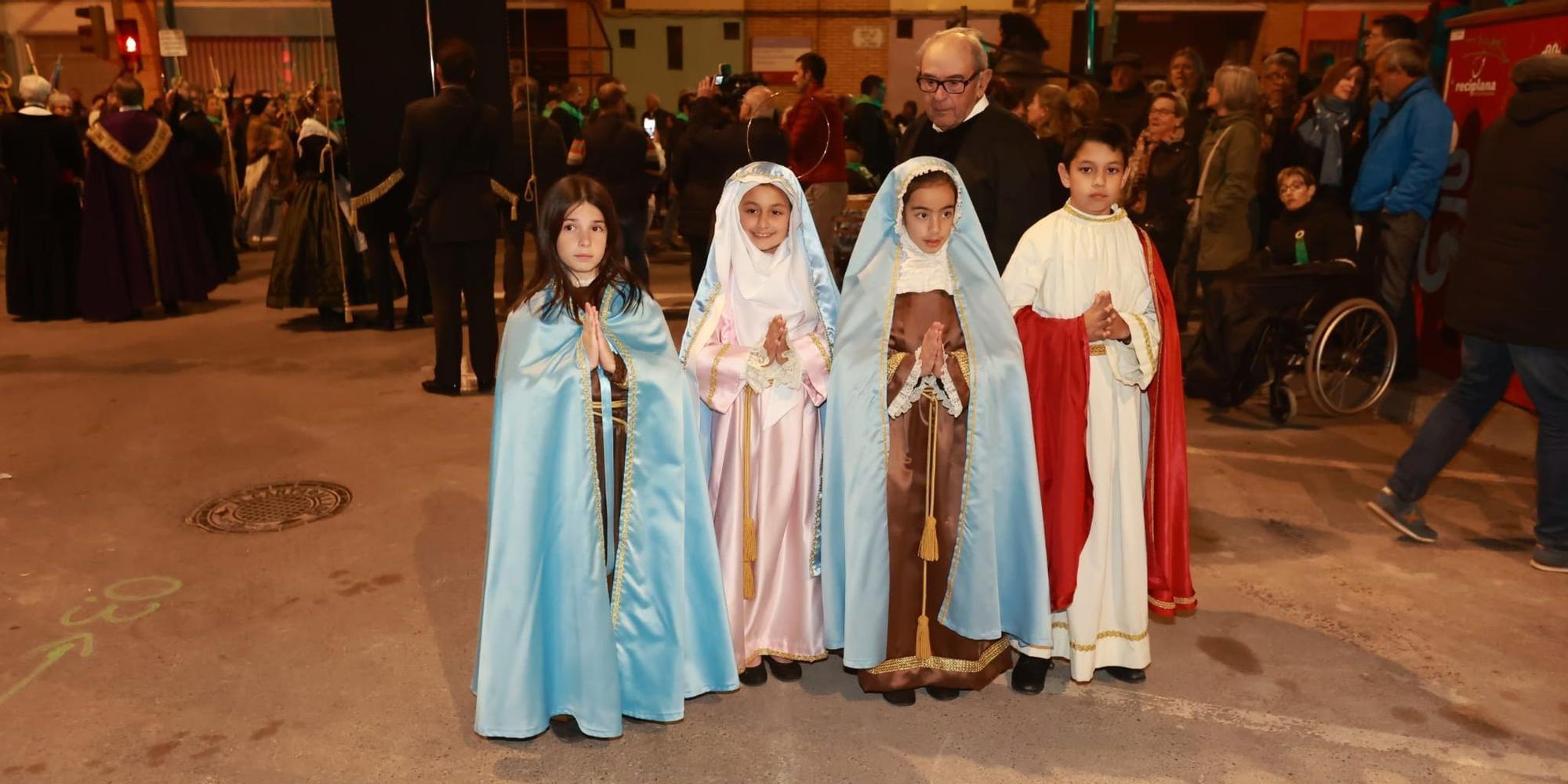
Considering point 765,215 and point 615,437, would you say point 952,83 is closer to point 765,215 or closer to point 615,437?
point 765,215

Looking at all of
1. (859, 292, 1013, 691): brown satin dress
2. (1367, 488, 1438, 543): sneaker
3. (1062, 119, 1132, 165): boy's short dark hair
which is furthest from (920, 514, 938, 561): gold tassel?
(1367, 488, 1438, 543): sneaker

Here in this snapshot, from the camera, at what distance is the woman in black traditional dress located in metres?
9.36

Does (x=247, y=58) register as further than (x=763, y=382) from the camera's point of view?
Yes

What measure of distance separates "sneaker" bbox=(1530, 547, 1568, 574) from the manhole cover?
207 inches

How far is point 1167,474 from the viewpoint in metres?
3.72

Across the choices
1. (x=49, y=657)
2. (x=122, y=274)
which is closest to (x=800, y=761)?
(x=49, y=657)

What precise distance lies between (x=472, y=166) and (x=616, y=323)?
160 inches

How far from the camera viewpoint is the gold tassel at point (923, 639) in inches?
143

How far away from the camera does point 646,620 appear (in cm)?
339

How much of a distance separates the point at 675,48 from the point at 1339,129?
822 inches

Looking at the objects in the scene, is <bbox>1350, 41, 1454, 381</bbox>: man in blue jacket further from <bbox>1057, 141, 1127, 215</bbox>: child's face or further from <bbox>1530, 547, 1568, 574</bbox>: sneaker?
<bbox>1057, 141, 1127, 215</bbox>: child's face

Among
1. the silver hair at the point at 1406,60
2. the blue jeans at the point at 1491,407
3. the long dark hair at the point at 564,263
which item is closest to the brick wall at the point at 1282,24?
the silver hair at the point at 1406,60

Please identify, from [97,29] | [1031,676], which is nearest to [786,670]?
A: [1031,676]

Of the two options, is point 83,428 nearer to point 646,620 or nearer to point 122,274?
point 122,274
